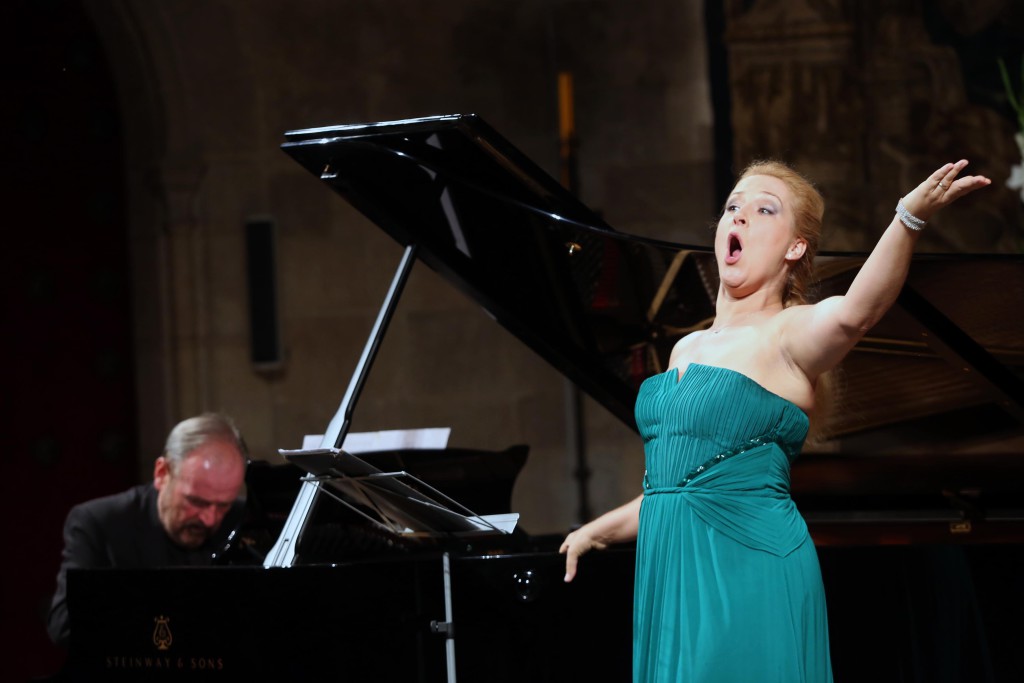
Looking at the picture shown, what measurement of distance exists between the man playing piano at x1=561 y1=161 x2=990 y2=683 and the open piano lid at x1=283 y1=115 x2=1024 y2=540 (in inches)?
15.1

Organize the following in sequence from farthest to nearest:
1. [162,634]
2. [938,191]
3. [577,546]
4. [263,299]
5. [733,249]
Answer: [263,299] → [162,634] → [577,546] → [733,249] → [938,191]

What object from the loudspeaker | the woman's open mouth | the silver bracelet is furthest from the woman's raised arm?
the loudspeaker

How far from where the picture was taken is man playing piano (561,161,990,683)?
1967 mm

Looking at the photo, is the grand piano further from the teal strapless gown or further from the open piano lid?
the teal strapless gown

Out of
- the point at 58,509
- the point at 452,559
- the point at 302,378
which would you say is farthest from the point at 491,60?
the point at 452,559

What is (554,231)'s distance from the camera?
2.75 m

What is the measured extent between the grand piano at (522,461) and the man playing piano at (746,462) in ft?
1.31

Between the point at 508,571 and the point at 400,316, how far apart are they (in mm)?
3153

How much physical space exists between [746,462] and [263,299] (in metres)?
3.89

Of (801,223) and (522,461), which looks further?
(522,461)

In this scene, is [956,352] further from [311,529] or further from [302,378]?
[302,378]

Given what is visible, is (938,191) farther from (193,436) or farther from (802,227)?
(193,436)

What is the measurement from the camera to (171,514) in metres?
3.62

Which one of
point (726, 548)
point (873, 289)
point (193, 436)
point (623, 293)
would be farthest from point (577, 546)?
point (193, 436)
